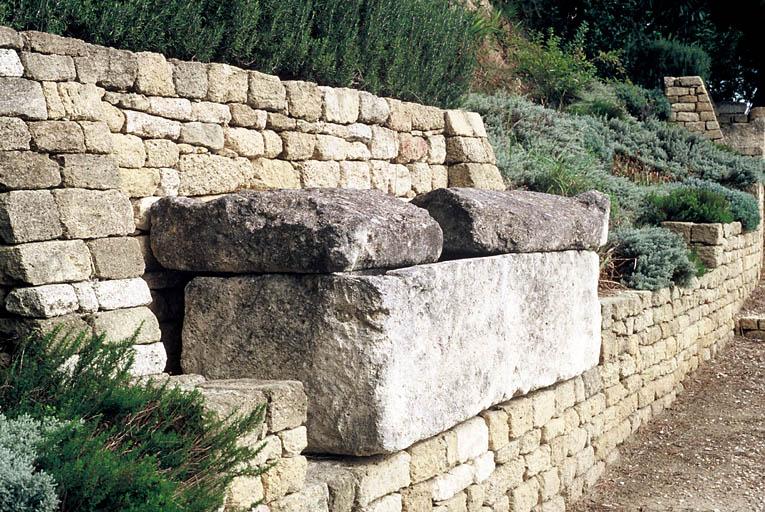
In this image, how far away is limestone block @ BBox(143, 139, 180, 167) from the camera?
16.0 ft

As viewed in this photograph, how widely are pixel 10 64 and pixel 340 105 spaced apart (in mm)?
2695

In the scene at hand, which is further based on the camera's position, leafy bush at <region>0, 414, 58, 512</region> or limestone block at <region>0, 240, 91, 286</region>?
limestone block at <region>0, 240, 91, 286</region>

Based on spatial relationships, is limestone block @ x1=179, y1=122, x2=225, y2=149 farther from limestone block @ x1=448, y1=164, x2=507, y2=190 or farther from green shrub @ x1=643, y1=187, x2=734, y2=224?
green shrub @ x1=643, y1=187, x2=734, y2=224

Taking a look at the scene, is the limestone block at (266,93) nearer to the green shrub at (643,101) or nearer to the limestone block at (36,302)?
the limestone block at (36,302)

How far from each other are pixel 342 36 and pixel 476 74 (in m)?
6.19

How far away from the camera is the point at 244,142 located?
5539mm

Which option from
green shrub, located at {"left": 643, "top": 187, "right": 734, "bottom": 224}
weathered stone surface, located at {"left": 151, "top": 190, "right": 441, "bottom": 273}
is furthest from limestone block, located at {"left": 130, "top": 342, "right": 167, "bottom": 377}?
green shrub, located at {"left": 643, "top": 187, "right": 734, "bottom": 224}

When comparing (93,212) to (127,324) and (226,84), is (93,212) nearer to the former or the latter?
(127,324)

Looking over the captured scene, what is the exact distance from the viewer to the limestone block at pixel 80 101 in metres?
4.21

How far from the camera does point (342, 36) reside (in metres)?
7.13

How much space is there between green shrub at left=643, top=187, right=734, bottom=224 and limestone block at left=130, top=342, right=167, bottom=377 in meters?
7.76

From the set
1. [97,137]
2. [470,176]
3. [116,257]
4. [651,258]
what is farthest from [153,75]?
[651,258]

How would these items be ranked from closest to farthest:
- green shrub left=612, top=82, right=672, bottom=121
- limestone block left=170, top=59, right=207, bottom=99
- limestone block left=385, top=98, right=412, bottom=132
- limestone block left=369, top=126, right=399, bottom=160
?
limestone block left=170, top=59, right=207, bottom=99 → limestone block left=369, top=126, right=399, bottom=160 → limestone block left=385, top=98, right=412, bottom=132 → green shrub left=612, top=82, right=672, bottom=121

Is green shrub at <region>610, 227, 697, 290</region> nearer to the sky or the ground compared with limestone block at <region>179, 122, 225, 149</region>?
nearer to the ground
